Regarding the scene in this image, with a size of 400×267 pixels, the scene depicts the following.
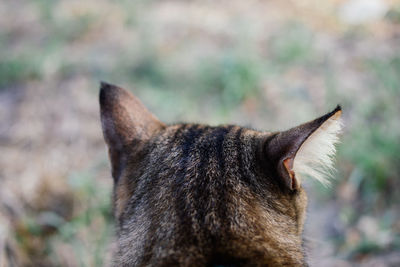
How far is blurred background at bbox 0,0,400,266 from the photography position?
3.72 metres

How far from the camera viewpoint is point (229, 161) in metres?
1.81

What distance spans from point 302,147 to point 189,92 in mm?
4382

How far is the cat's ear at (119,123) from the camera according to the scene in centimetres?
222

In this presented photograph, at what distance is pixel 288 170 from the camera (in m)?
1.71

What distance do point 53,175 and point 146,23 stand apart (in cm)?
385

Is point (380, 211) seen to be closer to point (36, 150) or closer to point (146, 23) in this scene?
point (36, 150)

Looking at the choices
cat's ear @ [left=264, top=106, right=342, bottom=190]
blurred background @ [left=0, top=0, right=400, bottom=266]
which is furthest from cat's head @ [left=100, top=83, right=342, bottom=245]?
blurred background @ [left=0, top=0, right=400, bottom=266]

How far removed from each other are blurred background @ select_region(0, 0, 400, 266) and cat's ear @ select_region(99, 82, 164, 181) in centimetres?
128

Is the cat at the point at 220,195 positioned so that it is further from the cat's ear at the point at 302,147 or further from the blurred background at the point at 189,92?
the blurred background at the point at 189,92

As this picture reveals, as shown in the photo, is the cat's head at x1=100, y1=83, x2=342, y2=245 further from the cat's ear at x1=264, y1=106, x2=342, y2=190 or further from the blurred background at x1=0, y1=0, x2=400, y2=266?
the blurred background at x1=0, y1=0, x2=400, y2=266

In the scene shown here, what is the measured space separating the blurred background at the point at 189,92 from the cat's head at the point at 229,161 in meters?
0.88

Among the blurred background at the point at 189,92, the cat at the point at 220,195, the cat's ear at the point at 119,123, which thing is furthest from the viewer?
the blurred background at the point at 189,92

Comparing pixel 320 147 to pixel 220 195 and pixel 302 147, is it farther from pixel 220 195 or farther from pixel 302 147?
pixel 220 195

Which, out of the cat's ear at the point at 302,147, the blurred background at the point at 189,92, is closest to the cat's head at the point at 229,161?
the cat's ear at the point at 302,147
